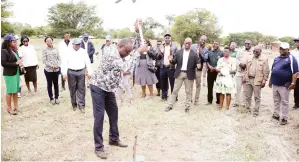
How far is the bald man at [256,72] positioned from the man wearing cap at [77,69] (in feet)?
13.0

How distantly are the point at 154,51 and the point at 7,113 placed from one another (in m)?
4.18

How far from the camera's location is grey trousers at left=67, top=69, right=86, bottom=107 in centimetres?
720

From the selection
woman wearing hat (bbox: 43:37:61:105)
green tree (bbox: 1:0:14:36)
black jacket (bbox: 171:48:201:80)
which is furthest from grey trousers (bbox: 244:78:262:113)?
green tree (bbox: 1:0:14:36)

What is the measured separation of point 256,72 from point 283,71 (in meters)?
0.64

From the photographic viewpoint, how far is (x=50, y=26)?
73250mm

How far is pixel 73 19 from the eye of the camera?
74500mm

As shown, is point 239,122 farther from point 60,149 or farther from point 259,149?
point 60,149

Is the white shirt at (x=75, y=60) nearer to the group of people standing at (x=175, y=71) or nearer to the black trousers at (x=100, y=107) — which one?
the group of people standing at (x=175, y=71)

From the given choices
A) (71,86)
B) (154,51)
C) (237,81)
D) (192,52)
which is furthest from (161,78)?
(71,86)

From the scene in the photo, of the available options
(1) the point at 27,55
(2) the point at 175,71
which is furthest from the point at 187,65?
(1) the point at 27,55

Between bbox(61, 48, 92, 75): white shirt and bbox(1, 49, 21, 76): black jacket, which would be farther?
bbox(61, 48, 92, 75): white shirt

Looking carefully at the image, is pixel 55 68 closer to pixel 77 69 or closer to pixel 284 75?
pixel 77 69

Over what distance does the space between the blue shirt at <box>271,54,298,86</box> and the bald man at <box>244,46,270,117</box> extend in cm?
25

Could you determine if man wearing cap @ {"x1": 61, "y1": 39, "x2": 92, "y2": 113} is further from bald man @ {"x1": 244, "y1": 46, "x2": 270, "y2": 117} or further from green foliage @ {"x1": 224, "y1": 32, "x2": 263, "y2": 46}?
green foliage @ {"x1": 224, "y1": 32, "x2": 263, "y2": 46}
